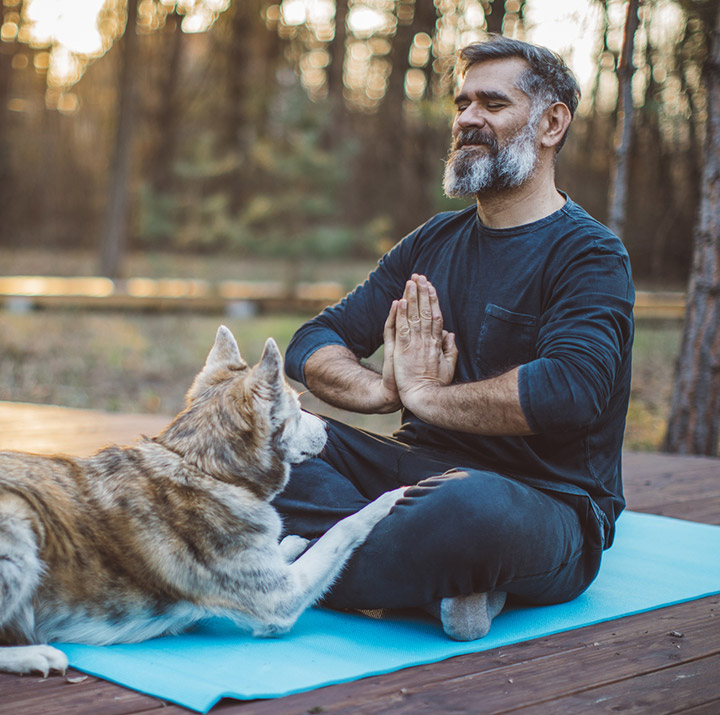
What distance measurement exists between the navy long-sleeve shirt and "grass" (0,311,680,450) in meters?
4.38

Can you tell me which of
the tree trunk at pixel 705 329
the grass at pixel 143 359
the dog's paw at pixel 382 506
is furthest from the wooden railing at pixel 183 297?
the dog's paw at pixel 382 506

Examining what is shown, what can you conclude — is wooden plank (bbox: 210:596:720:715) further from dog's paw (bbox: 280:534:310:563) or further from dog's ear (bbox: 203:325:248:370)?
dog's ear (bbox: 203:325:248:370)

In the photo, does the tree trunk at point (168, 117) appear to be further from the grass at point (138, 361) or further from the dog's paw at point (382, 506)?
the dog's paw at point (382, 506)

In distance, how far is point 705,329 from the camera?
5875 mm

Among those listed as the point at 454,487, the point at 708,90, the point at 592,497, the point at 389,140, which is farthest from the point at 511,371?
the point at 389,140

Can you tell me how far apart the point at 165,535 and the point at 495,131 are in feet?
5.93

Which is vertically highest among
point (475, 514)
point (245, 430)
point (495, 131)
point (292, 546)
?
point (495, 131)

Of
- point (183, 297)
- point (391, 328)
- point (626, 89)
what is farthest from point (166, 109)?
point (391, 328)

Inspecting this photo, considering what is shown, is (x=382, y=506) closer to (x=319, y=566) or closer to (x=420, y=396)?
(x=319, y=566)

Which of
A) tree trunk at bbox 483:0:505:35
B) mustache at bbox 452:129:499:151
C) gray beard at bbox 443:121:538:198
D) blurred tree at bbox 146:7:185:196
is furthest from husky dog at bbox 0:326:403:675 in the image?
blurred tree at bbox 146:7:185:196

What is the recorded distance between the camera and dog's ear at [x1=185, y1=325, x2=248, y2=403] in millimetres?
2893

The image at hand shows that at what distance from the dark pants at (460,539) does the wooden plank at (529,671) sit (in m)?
0.21

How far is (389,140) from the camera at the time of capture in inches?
1022

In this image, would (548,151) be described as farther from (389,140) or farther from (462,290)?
(389,140)
